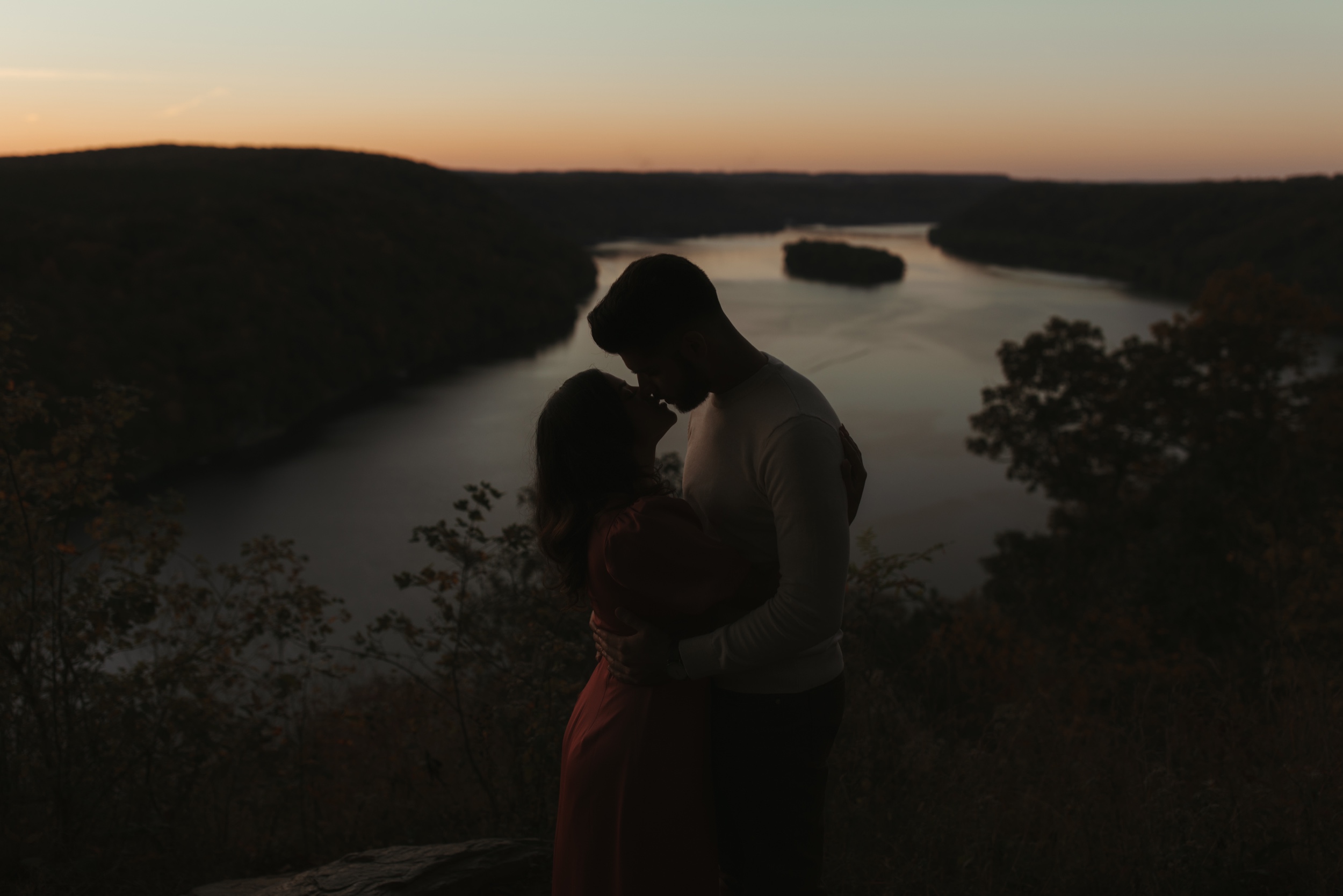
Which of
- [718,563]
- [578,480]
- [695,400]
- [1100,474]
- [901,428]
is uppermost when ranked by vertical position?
[695,400]

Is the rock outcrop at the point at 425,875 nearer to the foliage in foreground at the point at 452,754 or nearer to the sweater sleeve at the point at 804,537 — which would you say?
the foliage in foreground at the point at 452,754

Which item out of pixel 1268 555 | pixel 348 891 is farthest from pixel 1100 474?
pixel 348 891

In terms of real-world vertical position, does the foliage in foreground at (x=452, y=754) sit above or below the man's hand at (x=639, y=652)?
below

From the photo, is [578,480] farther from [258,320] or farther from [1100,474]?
[258,320]

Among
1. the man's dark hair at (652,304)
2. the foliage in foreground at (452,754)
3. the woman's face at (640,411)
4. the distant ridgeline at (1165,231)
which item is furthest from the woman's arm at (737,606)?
the distant ridgeline at (1165,231)

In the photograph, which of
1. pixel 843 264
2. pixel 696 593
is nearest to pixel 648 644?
pixel 696 593

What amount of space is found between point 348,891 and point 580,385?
5.28ft

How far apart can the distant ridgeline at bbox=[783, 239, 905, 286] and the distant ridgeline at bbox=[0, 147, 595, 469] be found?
18.9 metres

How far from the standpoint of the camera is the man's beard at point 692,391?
1.43 metres

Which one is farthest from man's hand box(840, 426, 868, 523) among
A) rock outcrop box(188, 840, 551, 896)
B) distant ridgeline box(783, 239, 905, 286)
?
distant ridgeline box(783, 239, 905, 286)

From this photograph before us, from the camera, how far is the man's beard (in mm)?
1433

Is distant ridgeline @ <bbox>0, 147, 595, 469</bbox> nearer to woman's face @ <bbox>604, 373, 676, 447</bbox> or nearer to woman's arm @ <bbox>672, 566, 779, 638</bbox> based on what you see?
woman's face @ <bbox>604, 373, 676, 447</bbox>

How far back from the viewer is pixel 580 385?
1487mm

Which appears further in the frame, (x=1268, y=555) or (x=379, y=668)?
(x=379, y=668)
